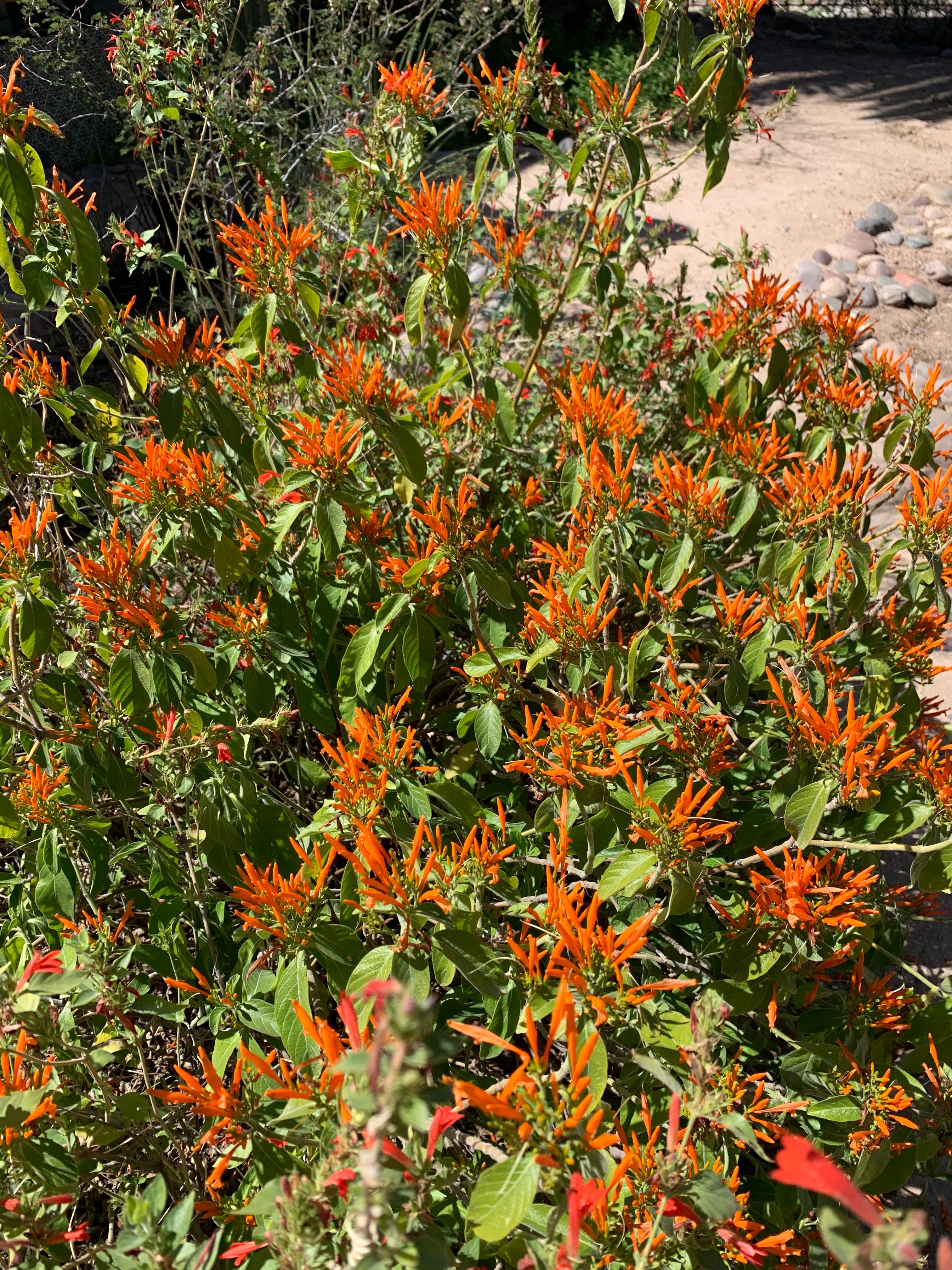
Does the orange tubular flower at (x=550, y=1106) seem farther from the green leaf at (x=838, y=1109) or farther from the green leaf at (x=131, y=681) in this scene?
the green leaf at (x=131, y=681)

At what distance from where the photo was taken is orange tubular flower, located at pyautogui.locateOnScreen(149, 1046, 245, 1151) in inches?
36.0

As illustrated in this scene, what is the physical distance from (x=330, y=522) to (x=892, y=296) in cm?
451

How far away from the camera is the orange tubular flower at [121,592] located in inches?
49.8

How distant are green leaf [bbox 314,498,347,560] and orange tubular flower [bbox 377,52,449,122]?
0.75m

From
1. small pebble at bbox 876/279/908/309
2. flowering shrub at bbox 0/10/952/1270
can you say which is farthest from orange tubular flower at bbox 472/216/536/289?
small pebble at bbox 876/279/908/309

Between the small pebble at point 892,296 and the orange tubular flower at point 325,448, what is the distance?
4390 mm

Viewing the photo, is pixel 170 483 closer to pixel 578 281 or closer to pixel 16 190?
pixel 16 190

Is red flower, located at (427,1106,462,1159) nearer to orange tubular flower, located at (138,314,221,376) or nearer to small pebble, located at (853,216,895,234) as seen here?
orange tubular flower, located at (138,314,221,376)

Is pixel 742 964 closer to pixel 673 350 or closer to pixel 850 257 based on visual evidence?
pixel 673 350

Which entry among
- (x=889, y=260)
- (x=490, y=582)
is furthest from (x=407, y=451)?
(x=889, y=260)

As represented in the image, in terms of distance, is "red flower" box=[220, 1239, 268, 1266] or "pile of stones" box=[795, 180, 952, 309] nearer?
"red flower" box=[220, 1239, 268, 1266]

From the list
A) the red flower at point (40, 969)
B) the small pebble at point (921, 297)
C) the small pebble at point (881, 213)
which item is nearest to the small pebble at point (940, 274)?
the small pebble at point (921, 297)

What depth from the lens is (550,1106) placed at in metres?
0.75

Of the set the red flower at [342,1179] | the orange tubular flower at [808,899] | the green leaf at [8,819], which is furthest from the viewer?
the green leaf at [8,819]
